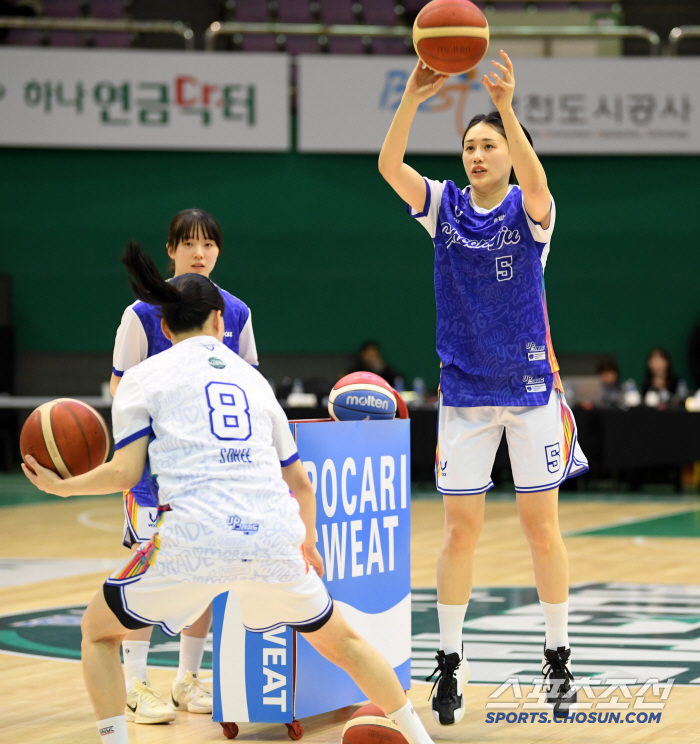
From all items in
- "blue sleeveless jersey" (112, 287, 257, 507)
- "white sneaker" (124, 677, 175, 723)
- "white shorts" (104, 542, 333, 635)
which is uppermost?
"blue sleeveless jersey" (112, 287, 257, 507)

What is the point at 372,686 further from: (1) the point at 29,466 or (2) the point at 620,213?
(2) the point at 620,213

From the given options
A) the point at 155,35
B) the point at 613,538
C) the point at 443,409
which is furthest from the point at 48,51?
Result: the point at 443,409

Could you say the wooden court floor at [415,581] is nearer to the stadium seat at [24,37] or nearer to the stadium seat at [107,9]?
the stadium seat at [24,37]

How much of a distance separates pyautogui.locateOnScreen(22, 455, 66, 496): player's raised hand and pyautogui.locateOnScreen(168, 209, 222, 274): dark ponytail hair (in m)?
1.38

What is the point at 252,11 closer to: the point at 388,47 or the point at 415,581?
the point at 388,47

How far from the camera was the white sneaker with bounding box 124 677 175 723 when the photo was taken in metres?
3.94

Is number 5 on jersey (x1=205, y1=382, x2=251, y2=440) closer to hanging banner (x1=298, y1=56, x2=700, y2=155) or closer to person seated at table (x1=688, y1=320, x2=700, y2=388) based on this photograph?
hanging banner (x1=298, y1=56, x2=700, y2=155)

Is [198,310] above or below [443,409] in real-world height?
above

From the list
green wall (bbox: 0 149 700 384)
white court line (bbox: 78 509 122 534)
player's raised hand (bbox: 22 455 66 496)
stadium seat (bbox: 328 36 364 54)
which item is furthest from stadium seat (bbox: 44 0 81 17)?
player's raised hand (bbox: 22 455 66 496)

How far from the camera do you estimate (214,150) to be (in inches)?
630

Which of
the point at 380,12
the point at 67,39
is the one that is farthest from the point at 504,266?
the point at 380,12

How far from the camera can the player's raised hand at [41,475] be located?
9.71 ft

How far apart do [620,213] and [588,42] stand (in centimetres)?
244

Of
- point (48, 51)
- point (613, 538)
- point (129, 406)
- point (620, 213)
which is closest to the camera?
point (129, 406)
